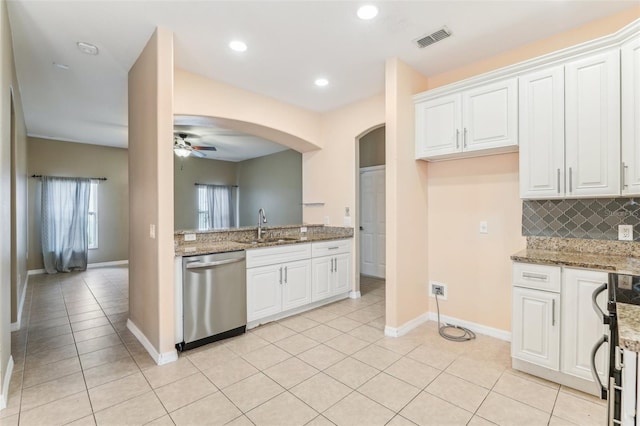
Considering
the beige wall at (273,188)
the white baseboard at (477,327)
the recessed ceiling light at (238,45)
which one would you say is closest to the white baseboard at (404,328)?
the white baseboard at (477,327)

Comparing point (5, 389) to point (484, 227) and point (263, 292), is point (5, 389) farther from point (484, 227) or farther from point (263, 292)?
point (484, 227)

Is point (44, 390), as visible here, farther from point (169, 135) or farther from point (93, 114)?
point (93, 114)

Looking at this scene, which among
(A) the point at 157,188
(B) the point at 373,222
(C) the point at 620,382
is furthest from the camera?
(B) the point at 373,222

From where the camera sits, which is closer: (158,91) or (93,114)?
(158,91)

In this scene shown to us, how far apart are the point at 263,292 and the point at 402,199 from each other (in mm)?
1829

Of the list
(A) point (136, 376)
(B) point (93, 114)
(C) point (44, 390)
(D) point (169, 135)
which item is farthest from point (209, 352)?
(B) point (93, 114)

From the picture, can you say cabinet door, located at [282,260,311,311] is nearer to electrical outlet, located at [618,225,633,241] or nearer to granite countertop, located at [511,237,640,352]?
granite countertop, located at [511,237,640,352]

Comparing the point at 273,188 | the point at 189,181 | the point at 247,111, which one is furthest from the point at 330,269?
the point at 189,181

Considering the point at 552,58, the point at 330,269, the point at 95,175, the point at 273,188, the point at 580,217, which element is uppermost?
the point at 552,58

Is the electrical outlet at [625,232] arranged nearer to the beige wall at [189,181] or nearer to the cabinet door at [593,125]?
the cabinet door at [593,125]

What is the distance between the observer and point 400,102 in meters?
3.15

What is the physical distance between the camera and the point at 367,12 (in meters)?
2.37

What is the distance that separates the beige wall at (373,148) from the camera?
5.86m

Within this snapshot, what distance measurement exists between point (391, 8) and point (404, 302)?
269 centimetres
